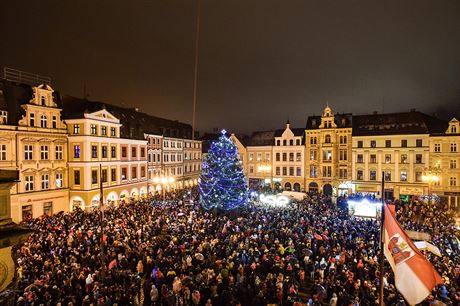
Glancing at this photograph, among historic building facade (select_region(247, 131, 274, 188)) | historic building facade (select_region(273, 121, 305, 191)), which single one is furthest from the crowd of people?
historic building facade (select_region(247, 131, 274, 188))

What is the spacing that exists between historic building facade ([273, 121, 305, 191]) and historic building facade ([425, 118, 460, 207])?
19.5 meters

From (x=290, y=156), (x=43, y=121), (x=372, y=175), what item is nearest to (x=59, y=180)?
(x=43, y=121)

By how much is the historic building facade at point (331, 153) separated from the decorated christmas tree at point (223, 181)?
23.2 m

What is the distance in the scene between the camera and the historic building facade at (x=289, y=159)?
51.5m

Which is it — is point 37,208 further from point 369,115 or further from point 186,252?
point 369,115

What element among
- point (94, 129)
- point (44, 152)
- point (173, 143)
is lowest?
point (44, 152)

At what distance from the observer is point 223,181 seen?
30.0 meters

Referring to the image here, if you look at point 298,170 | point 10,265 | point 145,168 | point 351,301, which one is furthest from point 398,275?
point 298,170

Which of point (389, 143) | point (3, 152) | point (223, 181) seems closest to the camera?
point (3, 152)

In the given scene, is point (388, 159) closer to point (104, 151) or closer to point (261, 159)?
point (261, 159)

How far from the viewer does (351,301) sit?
11.5 metres

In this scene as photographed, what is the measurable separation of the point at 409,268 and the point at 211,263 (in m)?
9.96

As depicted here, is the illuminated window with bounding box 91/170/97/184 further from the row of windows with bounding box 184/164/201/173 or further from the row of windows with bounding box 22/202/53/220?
the row of windows with bounding box 184/164/201/173

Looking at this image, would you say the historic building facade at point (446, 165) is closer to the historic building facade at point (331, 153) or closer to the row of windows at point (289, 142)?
the historic building facade at point (331, 153)
